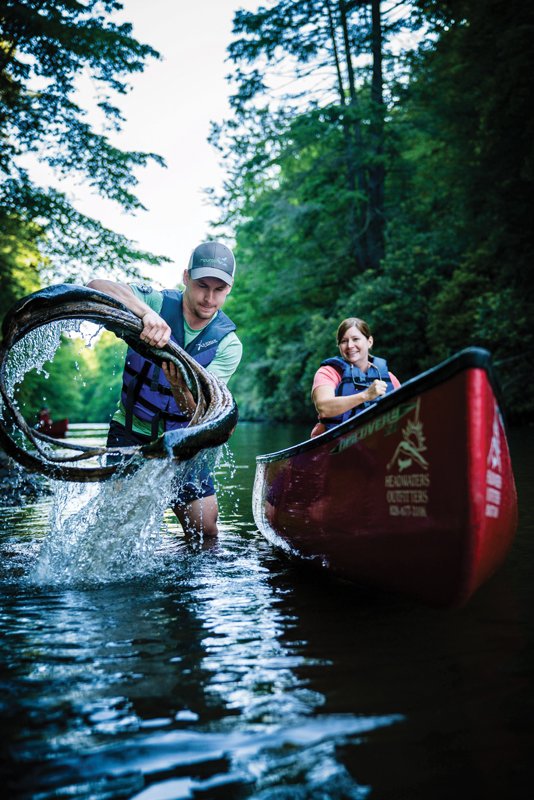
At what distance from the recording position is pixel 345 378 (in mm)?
5125

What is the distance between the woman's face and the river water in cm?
165

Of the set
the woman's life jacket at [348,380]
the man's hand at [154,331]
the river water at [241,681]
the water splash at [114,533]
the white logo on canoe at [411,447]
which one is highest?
the man's hand at [154,331]

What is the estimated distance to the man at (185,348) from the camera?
443 cm

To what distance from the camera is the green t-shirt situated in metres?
4.73

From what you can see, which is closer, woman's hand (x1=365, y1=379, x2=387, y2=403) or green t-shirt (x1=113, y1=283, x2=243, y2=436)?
woman's hand (x1=365, y1=379, x2=387, y2=403)

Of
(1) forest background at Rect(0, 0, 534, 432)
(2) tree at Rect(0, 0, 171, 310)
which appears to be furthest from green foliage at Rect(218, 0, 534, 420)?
(2) tree at Rect(0, 0, 171, 310)

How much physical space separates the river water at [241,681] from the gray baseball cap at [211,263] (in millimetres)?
1346

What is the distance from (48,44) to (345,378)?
11963mm

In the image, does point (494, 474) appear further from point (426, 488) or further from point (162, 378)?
point (162, 378)

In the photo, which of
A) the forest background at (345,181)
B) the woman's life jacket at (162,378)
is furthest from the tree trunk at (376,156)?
the woman's life jacket at (162,378)

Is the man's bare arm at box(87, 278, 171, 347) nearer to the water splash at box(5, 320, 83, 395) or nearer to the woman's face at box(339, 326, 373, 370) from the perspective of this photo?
the water splash at box(5, 320, 83, 395)

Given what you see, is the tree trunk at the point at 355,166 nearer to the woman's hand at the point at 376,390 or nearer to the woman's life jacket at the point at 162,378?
the woman's life jacket at the point at 162,378

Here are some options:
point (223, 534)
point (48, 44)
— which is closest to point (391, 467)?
point (223, 534)

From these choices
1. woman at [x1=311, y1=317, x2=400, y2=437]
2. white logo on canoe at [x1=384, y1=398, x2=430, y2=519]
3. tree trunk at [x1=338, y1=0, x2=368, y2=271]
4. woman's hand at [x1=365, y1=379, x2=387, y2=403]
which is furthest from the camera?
tree trunk at [x1=338, y1=0, x2=368, y2=271]
